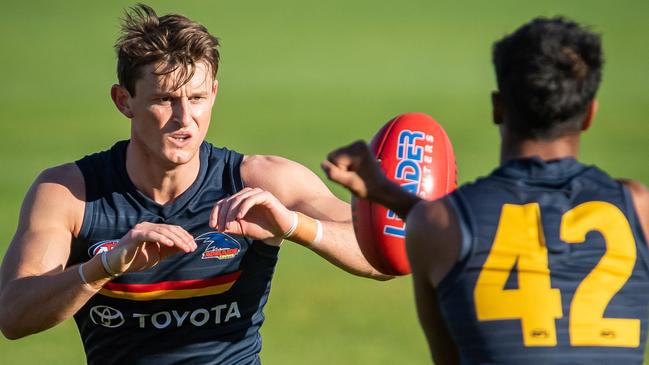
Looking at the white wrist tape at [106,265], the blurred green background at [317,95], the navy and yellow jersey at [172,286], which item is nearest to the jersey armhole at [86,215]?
the navy and yellow jersey at [172,286]

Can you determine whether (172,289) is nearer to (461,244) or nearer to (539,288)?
(461,244)

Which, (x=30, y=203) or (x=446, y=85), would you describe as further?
(x=446, y=85)

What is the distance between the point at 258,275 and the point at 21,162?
1311cm

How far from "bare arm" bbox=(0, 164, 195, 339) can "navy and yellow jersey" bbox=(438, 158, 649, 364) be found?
56.0 inches

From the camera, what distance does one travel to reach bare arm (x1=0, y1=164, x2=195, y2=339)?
518 cm

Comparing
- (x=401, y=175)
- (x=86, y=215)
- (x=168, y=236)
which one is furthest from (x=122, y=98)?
(x=401, y=175)

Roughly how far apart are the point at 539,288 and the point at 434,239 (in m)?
0.34

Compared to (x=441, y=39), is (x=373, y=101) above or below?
below

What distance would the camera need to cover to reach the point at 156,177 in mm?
6082

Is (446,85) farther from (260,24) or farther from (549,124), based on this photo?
(549,124)

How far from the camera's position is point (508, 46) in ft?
13.2

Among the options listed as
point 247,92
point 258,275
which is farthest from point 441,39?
point 258,275

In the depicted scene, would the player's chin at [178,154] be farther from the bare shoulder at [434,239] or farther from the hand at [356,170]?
the bare shoulder at [434,239]

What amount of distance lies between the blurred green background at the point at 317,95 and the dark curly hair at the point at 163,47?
15.1ft
